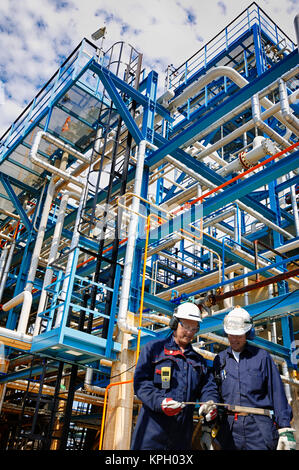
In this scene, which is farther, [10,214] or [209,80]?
[10,214]

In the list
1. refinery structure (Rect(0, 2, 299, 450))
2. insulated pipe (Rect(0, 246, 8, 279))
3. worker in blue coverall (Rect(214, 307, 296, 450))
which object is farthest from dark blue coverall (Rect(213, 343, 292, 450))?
insulated pipe (Rect(0, 246, 8, 279))

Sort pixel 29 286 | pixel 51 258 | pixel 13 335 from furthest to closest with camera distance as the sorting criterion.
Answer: pixel 51 258 → pixel 29 286 → pixel 13 335

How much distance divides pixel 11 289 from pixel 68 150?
677 cm

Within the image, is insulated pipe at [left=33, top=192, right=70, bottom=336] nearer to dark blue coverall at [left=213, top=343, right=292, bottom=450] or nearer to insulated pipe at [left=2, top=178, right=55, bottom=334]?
insulated pipe at [left=2, top=178, right=55, bottom=334]

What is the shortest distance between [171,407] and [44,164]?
977cm

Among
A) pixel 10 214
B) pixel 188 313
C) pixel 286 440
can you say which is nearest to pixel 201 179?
pixel 188 313

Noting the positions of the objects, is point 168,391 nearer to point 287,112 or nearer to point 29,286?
point 287,112

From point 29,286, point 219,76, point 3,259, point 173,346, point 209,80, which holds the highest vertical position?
point 209,80

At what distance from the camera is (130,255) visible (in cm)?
843

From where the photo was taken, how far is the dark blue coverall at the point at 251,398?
343cm

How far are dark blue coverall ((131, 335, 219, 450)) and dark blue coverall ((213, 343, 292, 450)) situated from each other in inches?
7.4

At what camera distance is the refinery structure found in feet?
25.1
